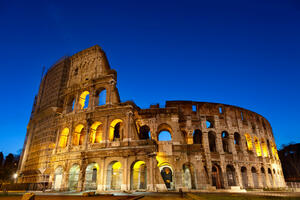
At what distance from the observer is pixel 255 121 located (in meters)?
33.2

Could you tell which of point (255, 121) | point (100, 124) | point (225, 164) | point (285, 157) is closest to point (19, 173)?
point (100, 124)

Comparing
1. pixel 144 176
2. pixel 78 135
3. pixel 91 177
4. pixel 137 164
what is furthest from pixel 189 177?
pixel 78 135

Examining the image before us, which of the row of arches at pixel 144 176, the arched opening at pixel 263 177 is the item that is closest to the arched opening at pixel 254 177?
the row of arches at pixel 144 176

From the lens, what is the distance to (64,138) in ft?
88.3

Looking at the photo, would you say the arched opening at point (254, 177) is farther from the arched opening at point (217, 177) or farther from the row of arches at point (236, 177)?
the arched opening at point (217, 177)

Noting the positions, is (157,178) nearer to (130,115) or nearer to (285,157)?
(130,115)

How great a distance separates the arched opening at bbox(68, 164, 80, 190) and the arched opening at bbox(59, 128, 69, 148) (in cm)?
402

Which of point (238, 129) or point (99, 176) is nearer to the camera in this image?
point (99, 176)

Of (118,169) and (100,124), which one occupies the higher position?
(100,124)

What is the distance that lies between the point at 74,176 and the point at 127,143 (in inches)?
331

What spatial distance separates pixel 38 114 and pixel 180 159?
24.5 metres

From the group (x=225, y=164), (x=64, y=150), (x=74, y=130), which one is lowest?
(x=225, y=164)

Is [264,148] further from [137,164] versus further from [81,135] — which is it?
[81,135]

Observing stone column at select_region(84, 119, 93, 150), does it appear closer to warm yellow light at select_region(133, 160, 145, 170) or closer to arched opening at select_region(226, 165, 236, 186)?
warm yellow light at select_region(133, 160, 145, 170)
